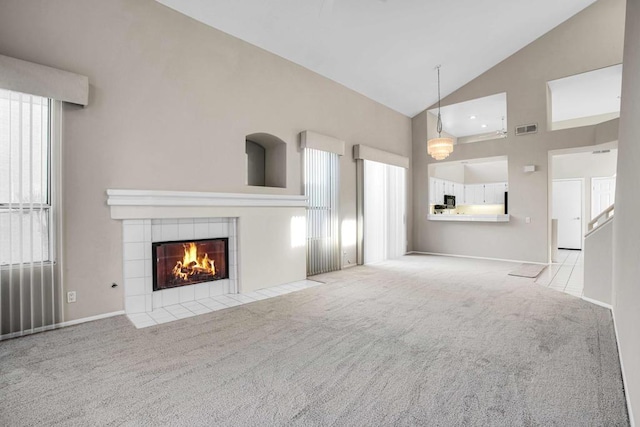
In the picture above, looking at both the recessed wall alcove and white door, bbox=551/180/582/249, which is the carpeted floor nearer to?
the recessed wall alcove

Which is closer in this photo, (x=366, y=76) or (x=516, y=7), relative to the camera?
(x=516, y=7)

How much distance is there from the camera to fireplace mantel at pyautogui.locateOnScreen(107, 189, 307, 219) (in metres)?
3.48

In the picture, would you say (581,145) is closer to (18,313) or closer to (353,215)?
(353,215)

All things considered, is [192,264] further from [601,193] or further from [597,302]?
[601,193]

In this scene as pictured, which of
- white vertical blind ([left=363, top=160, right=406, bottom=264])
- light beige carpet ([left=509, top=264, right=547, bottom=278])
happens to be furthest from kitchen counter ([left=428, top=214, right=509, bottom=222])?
light beige carpet ([left=509, top=264, right=547, bottom=278])

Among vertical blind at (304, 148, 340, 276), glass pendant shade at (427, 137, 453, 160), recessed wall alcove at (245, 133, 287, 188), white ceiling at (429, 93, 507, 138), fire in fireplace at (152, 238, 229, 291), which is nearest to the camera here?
fire in fireplace at (152, 238, 229, 291)

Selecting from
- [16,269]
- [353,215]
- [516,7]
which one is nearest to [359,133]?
[353,215]

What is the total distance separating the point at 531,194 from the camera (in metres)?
6.82

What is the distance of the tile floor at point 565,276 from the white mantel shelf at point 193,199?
4.25 meters

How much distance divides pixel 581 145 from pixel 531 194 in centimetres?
126

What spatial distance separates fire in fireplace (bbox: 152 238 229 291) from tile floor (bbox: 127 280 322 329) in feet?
0.98

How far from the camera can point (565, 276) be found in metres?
5.57

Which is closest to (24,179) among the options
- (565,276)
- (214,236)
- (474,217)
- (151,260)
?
(151,260)

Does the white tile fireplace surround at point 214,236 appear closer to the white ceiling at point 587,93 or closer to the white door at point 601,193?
the white ceiling at point 587,93
